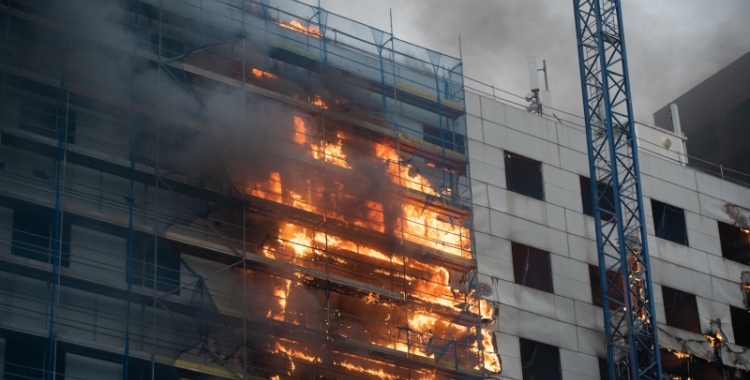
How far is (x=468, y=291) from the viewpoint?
4003cm

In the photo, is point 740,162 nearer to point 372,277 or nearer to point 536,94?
point 536,94

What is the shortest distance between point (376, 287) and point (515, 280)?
231 inches

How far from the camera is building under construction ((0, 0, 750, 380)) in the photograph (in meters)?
33.0

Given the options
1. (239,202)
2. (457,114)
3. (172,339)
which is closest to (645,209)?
(457,114)

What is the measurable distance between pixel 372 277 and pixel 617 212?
1003 cm

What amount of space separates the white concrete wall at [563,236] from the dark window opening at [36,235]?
537 inches

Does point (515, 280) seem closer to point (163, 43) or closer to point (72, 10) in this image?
point (163, 43)

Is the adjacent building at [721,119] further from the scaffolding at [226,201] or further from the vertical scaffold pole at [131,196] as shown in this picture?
the vertical scaffold pole at [131,196]

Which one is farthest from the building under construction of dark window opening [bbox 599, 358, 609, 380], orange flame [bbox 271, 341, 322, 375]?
dark window opening [bbox 599, 358, 609, 380]

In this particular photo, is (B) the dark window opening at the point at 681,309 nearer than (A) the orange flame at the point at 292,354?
No

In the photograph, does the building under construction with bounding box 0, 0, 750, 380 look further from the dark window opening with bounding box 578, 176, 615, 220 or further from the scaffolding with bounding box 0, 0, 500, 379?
the dark window opening with bounding box 578, 176, 615, 220

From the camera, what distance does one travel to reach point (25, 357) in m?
31.5

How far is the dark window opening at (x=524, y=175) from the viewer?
1708 inches

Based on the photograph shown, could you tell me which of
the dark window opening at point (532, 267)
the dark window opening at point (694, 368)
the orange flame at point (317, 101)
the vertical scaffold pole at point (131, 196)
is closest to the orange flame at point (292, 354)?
the vertical scaffold pole at point (131, 196)
